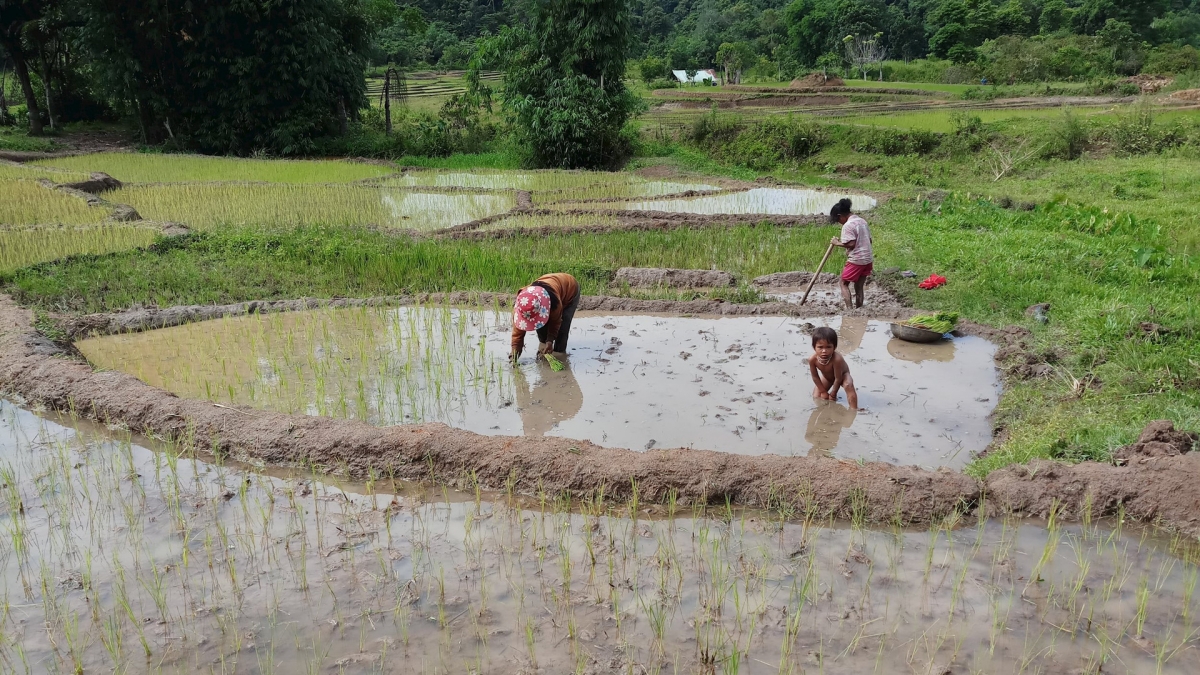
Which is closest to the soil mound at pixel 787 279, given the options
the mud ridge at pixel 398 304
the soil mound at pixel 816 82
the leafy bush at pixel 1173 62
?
the mud ridge at pixel 398 304

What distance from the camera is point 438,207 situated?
1196 cm

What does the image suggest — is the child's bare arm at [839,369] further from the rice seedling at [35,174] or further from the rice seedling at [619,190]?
the rice seedling at [35,174]

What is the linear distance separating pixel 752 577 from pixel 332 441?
2.18 meters

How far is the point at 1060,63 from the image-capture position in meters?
27.5

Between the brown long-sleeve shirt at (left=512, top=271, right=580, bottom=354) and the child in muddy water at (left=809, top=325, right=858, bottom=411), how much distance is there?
5.29 feet

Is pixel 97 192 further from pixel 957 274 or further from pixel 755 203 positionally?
pixel 957 274

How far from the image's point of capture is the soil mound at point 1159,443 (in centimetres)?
355

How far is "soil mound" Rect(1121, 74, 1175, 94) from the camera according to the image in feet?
73.0

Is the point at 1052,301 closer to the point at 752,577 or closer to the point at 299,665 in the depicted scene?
the point at 752,577

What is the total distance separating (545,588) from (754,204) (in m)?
9.83

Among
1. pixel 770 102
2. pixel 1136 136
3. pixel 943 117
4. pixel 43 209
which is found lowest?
pixel 43 209

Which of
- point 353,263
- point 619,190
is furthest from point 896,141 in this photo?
point 353,263

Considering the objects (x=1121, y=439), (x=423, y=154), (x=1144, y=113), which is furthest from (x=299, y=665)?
(x=423, y=154)

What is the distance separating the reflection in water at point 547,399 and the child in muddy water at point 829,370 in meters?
1.37
